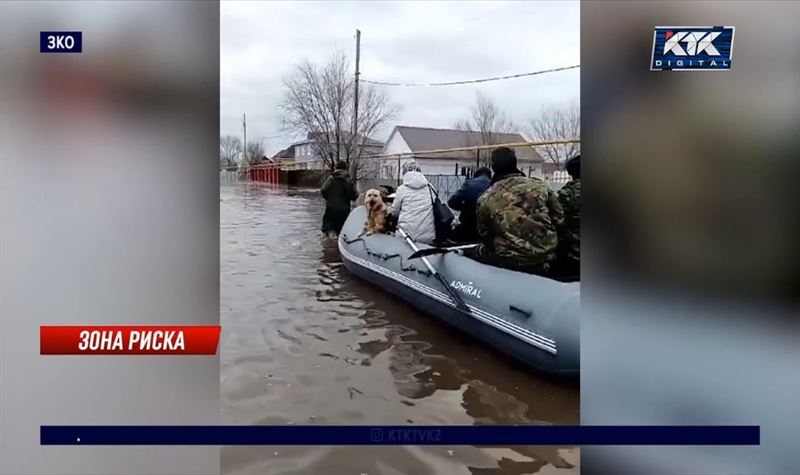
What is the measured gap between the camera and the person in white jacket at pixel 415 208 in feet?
6.71

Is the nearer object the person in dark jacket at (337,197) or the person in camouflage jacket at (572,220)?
the person in camouflage jacket at (572,220)

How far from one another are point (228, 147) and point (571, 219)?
0.95m

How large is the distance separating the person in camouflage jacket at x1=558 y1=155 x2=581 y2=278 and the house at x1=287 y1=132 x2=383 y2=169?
66 centimetres

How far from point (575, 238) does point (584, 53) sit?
18.7 inches

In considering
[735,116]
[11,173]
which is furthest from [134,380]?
[735,116]

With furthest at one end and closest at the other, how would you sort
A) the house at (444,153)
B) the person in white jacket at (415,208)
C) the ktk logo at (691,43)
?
the person in white jacket at (415,208) → the house at (444,153) → the ktk logo at (691,43)

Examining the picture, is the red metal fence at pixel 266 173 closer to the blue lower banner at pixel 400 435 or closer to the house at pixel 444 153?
the house at pixel 444 153

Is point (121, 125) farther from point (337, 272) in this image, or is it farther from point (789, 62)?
point (789, 62)

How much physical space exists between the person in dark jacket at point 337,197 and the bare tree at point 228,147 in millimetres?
465

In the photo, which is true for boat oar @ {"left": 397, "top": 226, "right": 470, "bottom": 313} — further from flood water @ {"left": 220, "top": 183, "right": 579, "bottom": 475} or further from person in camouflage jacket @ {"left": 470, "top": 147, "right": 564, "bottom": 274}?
flood water @ {"left": 220, "top": 183, "right": 579, "bottom": 475}

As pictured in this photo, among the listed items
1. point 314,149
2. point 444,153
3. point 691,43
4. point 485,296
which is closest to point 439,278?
point 485,296

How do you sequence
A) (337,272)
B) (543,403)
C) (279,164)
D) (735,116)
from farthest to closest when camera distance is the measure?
(337,272), (279,164), (543,403), (735,116)

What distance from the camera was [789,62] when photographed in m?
1.17

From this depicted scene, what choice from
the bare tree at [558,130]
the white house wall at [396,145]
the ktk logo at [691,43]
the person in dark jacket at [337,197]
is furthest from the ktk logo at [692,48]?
the person in dark jacket at [337,197]
